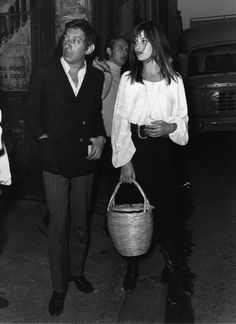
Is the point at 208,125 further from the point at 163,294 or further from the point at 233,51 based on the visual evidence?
the point at 163,294

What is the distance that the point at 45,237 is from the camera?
17.3 ft

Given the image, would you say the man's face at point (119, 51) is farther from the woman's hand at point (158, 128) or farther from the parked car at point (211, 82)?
the parked car at point (211, 82)

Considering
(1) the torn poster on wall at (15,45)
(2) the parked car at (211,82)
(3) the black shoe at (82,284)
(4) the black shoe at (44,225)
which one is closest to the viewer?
(3) the black shoe at (82,284)

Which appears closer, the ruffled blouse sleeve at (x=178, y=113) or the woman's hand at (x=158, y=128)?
the woman's hand at (x=158, y=128)

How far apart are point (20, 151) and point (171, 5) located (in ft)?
74.9

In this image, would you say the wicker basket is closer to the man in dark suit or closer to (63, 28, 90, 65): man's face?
the man in dark suit

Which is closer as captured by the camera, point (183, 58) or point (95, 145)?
point (95, 145)

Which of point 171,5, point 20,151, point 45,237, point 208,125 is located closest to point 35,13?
point 20,151

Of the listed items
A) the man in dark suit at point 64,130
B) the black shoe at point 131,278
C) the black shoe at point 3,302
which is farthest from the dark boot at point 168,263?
the black shoe at point 3,302

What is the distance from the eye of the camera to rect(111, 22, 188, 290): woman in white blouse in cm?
364

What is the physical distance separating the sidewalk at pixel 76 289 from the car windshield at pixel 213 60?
6441mm

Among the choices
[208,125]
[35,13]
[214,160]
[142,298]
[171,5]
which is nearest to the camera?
[142,298]

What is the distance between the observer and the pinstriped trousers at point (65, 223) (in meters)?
3.56

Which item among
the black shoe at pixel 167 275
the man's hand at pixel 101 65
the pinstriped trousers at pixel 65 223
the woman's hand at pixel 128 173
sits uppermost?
the man's hand at pixel 101 65
